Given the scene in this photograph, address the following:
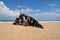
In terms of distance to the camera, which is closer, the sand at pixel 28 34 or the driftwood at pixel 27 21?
the sand at pixel 28 34

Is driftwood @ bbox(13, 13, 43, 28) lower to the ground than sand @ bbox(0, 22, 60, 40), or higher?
higher

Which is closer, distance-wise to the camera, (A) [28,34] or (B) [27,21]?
(A) [28,34]

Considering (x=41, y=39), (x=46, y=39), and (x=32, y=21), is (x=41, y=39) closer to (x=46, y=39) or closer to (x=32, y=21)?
(x=46, y=39)

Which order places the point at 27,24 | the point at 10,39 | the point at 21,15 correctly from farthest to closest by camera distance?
the point at 21,15 → the point at 27,24 → the point at 10,39

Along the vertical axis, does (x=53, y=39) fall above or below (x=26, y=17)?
below

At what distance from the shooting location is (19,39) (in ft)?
19.4

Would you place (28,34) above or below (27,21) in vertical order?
below

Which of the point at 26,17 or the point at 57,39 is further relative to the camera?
the point at 26,17

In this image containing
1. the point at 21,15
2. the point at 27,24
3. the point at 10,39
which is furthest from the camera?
the point at 21,15

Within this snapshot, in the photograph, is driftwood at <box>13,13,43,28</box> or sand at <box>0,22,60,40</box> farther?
driftwood at <box>13,13,43,28</box>

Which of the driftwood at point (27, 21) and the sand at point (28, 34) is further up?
the driftwood at point (27, 21)

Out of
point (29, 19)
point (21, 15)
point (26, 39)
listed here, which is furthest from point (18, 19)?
point (26, 39)

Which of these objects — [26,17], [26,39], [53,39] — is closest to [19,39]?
[26,39]

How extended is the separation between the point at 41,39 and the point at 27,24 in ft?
21.2
